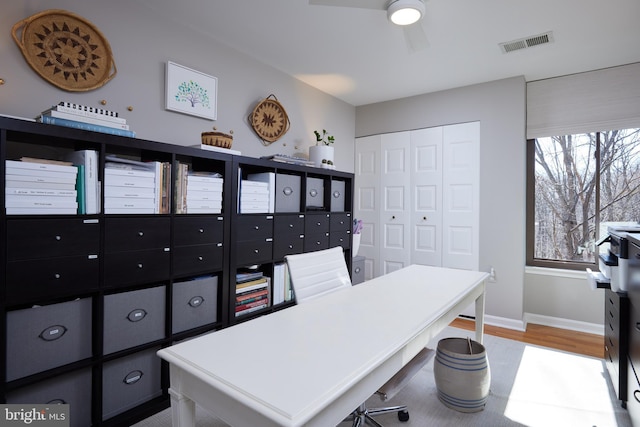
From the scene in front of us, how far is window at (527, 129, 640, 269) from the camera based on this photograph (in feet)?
10.2

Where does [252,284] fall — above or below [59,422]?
above

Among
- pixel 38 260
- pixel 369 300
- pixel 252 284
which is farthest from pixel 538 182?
pixel 38 260

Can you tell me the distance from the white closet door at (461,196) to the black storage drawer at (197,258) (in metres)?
2.58

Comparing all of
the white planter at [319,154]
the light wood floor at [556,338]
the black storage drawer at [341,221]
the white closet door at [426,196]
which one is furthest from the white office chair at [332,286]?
the white closet door at [426,196]

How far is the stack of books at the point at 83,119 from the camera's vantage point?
4.97 ft

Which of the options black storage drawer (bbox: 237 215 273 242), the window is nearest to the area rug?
black storage drawer (bbox: 237 215 273 242)

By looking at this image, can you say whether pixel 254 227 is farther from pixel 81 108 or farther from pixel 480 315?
pixel 480 315

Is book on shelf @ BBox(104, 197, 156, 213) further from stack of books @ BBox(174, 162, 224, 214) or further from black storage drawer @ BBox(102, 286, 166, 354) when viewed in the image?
black storage drawer @ BBox(102, 286, 166, 354)

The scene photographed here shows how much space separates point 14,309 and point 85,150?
2.54ft

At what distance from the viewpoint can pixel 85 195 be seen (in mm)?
1579

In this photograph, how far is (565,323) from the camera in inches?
129

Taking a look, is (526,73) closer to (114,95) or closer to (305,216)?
(305,216)

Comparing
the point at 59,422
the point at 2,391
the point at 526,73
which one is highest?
the point at 526,73

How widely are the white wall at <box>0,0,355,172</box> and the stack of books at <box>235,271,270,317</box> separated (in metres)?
1.12
